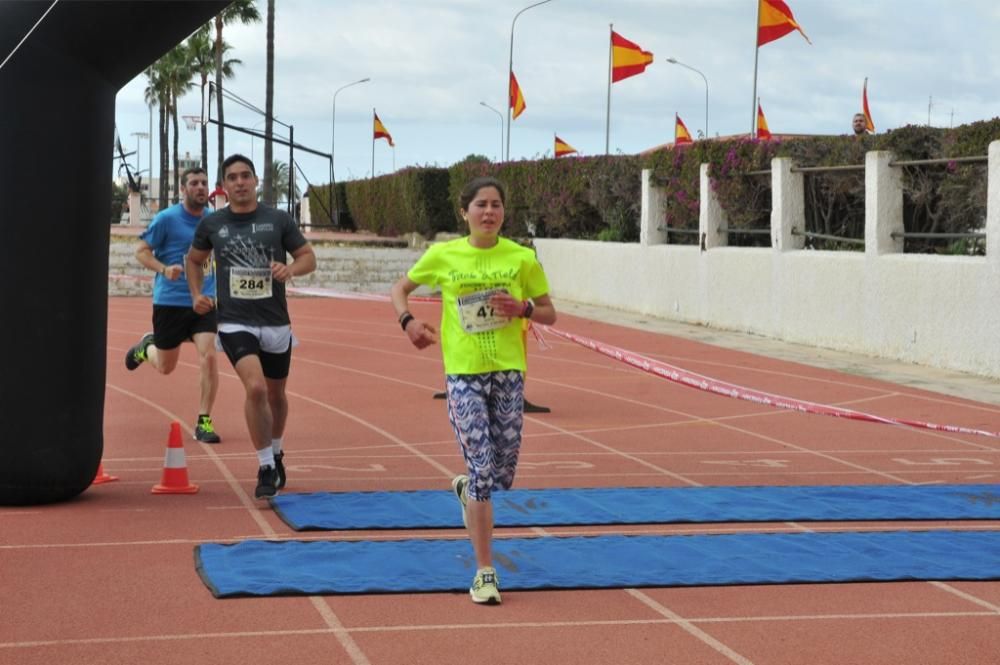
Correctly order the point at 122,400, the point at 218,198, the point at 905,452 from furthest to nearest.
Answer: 1. the point at 218,198
2. the point at 122,400
3. the point at 905,452

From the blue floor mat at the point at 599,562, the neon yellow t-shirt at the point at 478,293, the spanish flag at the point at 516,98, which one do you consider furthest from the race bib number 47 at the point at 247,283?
the spanish flag at the point at 516,98

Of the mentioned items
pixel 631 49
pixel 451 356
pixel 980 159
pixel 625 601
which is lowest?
pixel 625 601

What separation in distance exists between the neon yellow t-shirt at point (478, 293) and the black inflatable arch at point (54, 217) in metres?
2.44

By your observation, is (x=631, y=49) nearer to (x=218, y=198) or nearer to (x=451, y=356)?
(x=218, y=198)

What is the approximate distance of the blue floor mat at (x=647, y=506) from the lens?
804cm

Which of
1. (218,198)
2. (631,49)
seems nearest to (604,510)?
(218,198)

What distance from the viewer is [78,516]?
8102 millimetres

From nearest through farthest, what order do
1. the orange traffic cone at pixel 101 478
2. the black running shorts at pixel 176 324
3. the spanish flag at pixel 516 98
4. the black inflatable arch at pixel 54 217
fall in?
the black inflatable arch at pixel 54 217, the orange traffic cone at pixel 101 478, the black running shorts at pixel 176 324, the spanish flag at pixel 516 98

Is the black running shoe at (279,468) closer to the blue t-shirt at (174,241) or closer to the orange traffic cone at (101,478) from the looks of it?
the orange traffic cone at (101,478)

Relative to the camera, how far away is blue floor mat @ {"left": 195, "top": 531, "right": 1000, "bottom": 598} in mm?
6531

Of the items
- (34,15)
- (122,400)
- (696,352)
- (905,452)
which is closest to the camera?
Answer: (34,15)

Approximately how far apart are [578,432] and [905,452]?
8.06 ft

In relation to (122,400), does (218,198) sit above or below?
above

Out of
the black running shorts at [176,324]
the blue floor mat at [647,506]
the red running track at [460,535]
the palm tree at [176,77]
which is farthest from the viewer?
the palm tree at [176,77]
